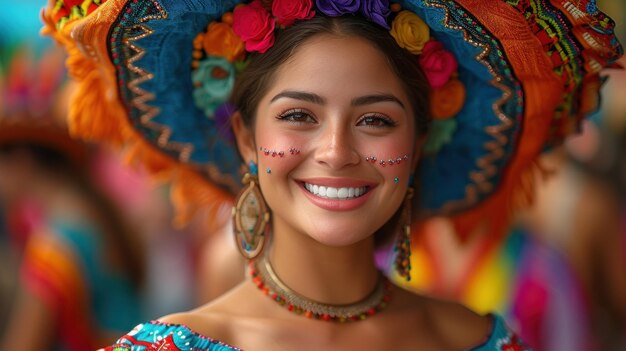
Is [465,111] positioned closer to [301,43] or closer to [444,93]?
[444,93]

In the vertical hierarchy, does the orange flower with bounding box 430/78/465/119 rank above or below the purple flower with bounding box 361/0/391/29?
below

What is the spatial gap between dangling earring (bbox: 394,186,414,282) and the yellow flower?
38cm

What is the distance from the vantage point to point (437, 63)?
2471 mm

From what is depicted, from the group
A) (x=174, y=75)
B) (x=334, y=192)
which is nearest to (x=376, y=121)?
(x=334, y=192)

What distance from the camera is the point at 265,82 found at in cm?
240

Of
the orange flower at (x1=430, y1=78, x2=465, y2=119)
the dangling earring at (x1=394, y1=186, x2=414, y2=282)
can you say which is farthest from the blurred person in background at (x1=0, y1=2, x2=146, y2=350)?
the orange flower at (x1=430, y1=78, x2=465, y2=119)

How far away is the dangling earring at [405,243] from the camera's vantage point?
2545 mm

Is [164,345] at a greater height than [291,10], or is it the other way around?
[291,10]

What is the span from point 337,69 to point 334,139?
0.16 m

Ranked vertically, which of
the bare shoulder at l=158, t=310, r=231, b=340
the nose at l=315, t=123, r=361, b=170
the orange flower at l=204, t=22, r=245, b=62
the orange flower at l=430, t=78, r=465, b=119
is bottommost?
the bare shoulder at l=158, t=310, r=231, b=340

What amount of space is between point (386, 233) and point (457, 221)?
15.2 inches

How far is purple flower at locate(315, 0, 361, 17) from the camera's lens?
7.60ft

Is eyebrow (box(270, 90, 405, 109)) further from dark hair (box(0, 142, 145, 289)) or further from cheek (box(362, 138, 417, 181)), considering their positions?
dark hair (box(0, 142, 145, 289))

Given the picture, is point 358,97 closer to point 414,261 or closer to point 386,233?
point 386,233
